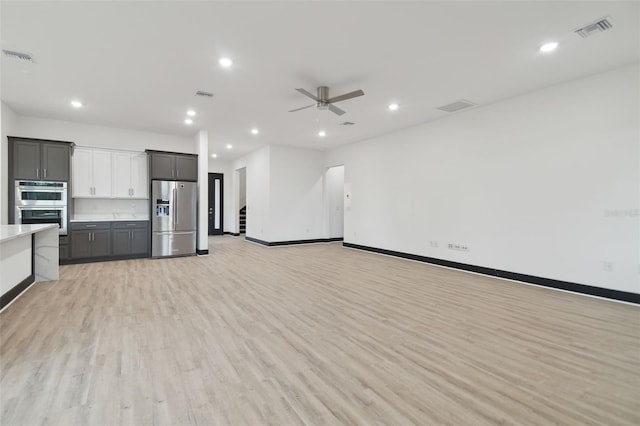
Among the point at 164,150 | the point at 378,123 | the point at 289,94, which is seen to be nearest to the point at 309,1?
the point at 289,94

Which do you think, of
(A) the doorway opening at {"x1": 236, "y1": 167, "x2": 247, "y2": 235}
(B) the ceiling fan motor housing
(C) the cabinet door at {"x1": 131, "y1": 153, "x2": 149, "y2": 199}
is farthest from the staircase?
(B) the ceiling fan motor housing

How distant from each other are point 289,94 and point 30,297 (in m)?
4.72

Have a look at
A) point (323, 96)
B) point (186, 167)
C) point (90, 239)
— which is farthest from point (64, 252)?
point (323, 96)

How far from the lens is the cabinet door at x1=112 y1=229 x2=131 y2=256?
6.65 meters

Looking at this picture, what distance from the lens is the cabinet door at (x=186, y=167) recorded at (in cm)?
726

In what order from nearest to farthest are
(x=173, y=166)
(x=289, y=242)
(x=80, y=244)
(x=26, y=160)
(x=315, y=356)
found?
(x=315, y=356) < (x=26, y=160) < (x=80, y=244) < (x=173, y=166) < (x=289, y=242)

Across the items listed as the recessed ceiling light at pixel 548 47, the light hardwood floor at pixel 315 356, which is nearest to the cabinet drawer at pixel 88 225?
the light hardwood floor at pixel 315 356

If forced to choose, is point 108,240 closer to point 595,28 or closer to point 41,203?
point 41,203

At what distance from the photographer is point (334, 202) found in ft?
33.6

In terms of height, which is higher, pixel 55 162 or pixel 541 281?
pixel 55 162

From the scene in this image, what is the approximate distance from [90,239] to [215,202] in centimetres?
572

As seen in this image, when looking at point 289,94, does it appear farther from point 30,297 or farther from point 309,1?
point 30,297

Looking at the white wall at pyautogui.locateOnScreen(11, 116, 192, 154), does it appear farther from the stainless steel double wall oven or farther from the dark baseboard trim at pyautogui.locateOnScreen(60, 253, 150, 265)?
the dark baseboard trim at pyautogui.locateOnScreen(60, 253, 150, 265)

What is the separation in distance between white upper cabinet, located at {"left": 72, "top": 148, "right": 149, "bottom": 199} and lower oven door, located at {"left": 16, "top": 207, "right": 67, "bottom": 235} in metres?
0.53
